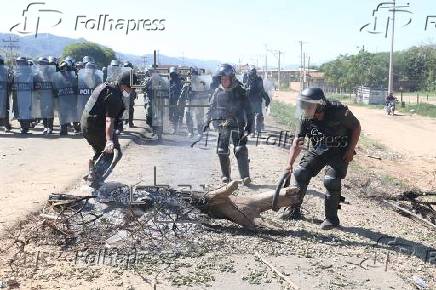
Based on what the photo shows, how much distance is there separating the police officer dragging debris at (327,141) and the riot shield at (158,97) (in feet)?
25.7

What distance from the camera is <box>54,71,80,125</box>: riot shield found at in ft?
47.1

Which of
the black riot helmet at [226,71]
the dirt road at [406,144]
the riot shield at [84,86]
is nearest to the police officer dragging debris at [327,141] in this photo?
the black riot helmet at [226,71]

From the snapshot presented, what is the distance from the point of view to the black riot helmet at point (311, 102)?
600 centimetres

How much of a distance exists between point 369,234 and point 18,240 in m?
3.91

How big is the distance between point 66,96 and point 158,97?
2567mm

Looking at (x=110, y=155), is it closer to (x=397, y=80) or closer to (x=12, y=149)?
(x=12, y=149)

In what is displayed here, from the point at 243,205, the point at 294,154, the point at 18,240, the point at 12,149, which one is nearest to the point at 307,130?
the point at 294,154

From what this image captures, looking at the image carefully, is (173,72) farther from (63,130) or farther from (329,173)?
(329,173)

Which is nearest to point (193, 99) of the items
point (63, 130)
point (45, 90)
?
point (63, 130)

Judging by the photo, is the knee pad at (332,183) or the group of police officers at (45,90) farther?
the group of police officers at (45,90)

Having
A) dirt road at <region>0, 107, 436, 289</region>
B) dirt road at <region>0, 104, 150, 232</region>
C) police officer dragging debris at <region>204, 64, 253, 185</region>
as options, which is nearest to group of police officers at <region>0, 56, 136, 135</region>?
dirt road at <region>0, 104, 150, 232</region>

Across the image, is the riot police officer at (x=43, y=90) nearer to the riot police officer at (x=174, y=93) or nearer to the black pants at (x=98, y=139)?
the riot police officer at (x=174, y=93)

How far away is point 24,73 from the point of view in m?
14.2

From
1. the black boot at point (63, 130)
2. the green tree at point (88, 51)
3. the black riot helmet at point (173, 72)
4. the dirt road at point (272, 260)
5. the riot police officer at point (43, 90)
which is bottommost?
the dirt road at point (272, 260)
